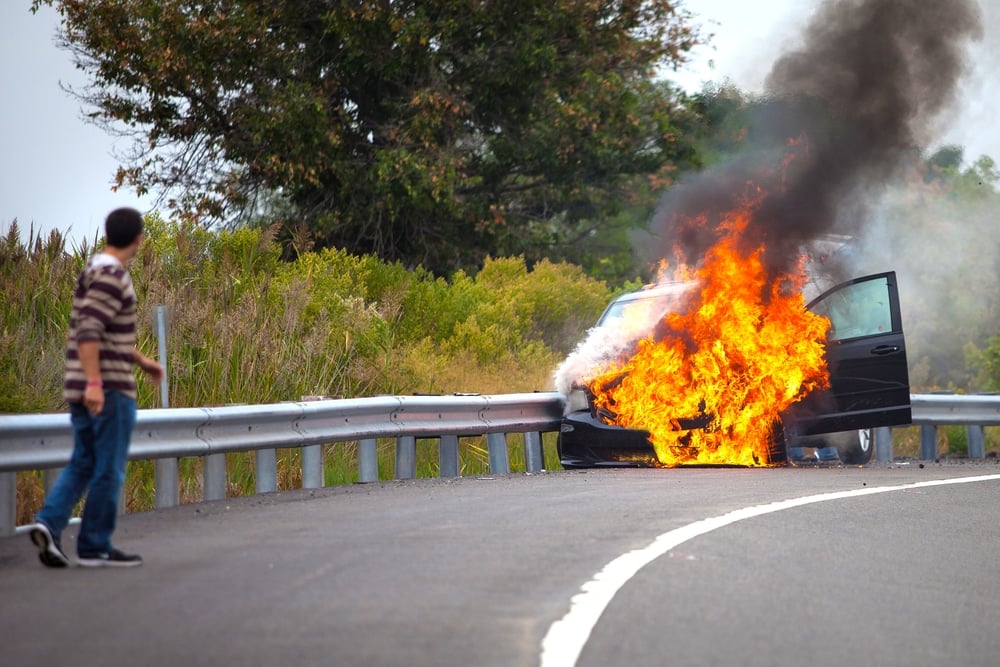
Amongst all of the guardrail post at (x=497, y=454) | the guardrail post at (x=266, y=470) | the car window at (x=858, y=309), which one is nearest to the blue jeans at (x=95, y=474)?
the guardrail post at (x=266, y=470)

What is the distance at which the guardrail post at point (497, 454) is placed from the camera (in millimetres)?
15672

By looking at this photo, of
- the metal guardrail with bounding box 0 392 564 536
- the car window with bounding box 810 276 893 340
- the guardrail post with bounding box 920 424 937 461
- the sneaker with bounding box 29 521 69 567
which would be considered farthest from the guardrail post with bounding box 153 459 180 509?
the guardrail post with bounding box 920 424 937 461

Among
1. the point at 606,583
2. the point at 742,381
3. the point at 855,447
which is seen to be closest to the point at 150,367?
the point at 606,583

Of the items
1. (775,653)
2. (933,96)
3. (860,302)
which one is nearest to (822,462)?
(860,302)

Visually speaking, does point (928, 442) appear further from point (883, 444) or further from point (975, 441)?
point (883, 444)

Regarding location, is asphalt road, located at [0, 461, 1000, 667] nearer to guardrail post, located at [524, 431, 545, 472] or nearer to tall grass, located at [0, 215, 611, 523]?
tall grass, located at [0, 215, 611, 523]

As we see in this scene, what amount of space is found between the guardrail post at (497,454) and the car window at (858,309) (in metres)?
3.36

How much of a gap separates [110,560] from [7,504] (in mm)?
1811

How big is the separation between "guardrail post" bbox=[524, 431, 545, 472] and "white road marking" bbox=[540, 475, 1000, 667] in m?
4.22

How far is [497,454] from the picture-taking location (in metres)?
15.7

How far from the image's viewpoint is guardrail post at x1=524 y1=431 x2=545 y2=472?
16234mm

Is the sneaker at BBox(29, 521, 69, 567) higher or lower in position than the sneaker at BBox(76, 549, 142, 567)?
higher

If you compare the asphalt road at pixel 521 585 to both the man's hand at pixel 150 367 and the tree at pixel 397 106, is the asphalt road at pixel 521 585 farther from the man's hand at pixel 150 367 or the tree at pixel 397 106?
the tree at pixel 397 106

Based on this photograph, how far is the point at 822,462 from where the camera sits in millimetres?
17516
